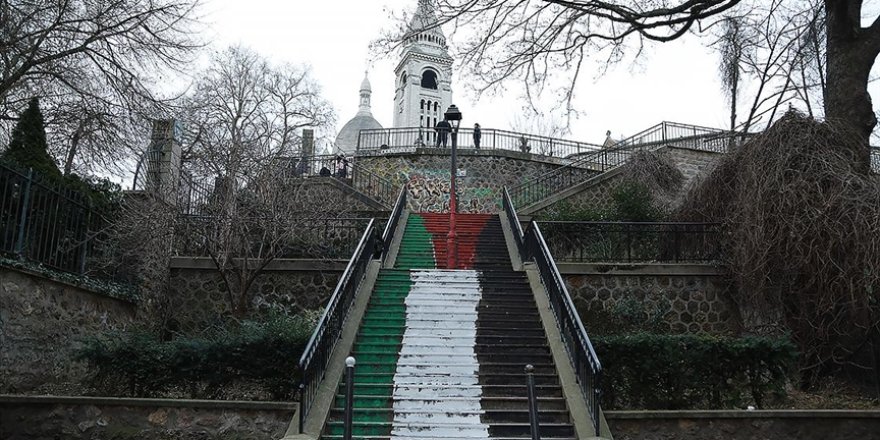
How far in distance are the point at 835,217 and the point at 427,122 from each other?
195ft

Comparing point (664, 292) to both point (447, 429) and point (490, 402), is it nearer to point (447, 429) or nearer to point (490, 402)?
point (490, 402)

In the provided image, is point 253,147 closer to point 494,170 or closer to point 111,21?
point 111,21

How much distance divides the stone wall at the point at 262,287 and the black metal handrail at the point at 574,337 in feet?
15.4

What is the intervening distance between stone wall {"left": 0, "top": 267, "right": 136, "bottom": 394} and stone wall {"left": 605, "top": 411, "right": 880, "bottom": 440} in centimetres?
749

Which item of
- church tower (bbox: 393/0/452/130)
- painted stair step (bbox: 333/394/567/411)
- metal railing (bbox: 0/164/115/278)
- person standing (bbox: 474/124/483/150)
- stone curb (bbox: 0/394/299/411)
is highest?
church tower (bbox: 393/0/452/130)

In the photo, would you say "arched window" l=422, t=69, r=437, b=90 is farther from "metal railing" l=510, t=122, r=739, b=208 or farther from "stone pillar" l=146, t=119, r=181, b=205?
"stone pillar" l=146, t=119, r=181, b=205

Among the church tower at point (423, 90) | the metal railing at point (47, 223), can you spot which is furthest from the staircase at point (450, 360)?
the church tower at point (423, 90)

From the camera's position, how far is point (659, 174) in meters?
22.5

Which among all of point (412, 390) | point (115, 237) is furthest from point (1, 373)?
point (412, 390)

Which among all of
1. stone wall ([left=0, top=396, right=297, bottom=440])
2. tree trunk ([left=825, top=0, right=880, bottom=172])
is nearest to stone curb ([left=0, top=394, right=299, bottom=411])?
stone wall ([left=0, top=396, right=297, bottom=440])

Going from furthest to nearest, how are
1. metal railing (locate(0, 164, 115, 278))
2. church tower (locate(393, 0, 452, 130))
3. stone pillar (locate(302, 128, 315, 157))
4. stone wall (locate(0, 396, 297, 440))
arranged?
church tower (locate(393, 0, 452, 130)) < stone pillar (locate(302, 128, 315, 157)) < metal railing (locate(0, 164, 115, 278)) < stone wall (locate(0, 396, 297, 440))

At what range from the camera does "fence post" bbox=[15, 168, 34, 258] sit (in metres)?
10.2

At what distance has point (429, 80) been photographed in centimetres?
7300

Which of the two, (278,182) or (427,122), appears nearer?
(278,182)
